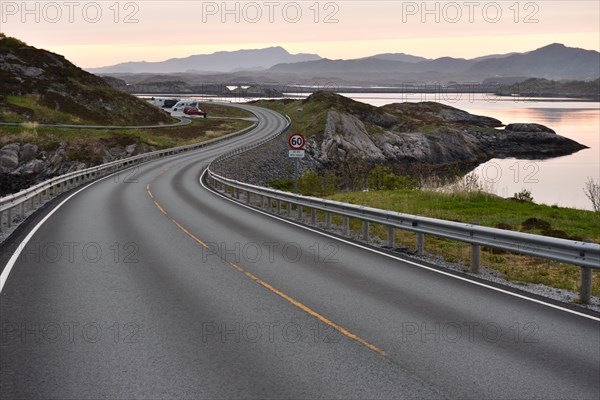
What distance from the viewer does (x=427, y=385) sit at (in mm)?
6090

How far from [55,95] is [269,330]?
71916 millimetres

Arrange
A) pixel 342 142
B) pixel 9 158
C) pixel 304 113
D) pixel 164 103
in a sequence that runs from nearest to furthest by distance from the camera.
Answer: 1. pixel 9 158
2. pixel 342 142
3. pixel 304 113
4. pixel 164 103

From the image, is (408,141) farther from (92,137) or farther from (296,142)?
(296,142)

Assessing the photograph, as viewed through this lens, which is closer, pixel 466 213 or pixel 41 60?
pixel 466 213

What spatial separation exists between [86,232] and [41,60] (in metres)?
72.7

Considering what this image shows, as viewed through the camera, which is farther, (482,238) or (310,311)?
(482,238)

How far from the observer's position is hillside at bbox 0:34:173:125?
2623 inches

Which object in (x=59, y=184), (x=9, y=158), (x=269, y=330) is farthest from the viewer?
(x=9, y=158)

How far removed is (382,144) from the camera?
78062 mm

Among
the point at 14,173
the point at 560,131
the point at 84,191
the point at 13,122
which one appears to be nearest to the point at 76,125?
the point at 13,122

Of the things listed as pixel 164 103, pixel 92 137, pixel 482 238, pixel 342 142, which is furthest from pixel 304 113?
pixel 482 238

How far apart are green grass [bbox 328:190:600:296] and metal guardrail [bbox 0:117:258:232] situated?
401 inches

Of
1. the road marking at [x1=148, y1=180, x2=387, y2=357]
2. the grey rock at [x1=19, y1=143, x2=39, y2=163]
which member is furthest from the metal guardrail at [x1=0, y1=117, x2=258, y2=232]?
the grey rock at [x1=19, y1=143, x2=39, y2=163]

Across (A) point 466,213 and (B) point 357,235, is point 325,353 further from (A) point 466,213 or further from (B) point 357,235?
(A) point 466,213
